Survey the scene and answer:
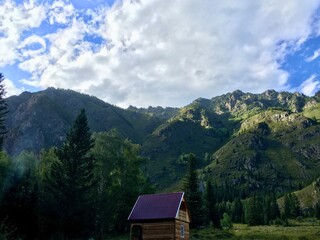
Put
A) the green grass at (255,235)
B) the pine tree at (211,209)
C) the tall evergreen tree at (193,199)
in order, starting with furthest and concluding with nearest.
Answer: the pine tree at (211,209), the tall evergreen tree at (193,199), the green grass at (255,235)

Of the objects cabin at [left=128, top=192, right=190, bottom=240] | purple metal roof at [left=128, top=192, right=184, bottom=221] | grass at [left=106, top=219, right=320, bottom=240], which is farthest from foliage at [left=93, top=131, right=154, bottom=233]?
purple metal roof at [left=128, top=192, right=184, bottom=221]

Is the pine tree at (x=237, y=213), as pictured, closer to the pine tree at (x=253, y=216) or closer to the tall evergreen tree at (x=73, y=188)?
the pine tree at (x=253, y=216)

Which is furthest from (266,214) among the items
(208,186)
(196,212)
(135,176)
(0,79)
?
(0,79)

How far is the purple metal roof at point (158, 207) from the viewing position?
48.3 m

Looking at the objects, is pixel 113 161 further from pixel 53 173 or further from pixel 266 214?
A: pixel 266 214

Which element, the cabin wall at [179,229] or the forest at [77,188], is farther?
the forest at [77,188]

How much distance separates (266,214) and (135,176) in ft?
382

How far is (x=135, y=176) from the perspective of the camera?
246 ft

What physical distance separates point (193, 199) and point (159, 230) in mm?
41927

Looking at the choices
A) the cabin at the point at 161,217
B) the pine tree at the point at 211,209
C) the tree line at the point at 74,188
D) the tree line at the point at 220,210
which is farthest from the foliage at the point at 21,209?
the pine tree at the point at 211,209

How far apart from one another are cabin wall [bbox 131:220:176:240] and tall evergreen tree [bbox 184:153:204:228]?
39265 millimetres

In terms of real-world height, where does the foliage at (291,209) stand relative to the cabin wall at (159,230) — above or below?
above

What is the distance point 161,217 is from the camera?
48.1 meters

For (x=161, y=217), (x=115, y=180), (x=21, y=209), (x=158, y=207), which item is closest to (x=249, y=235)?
(x=115, y=180)
